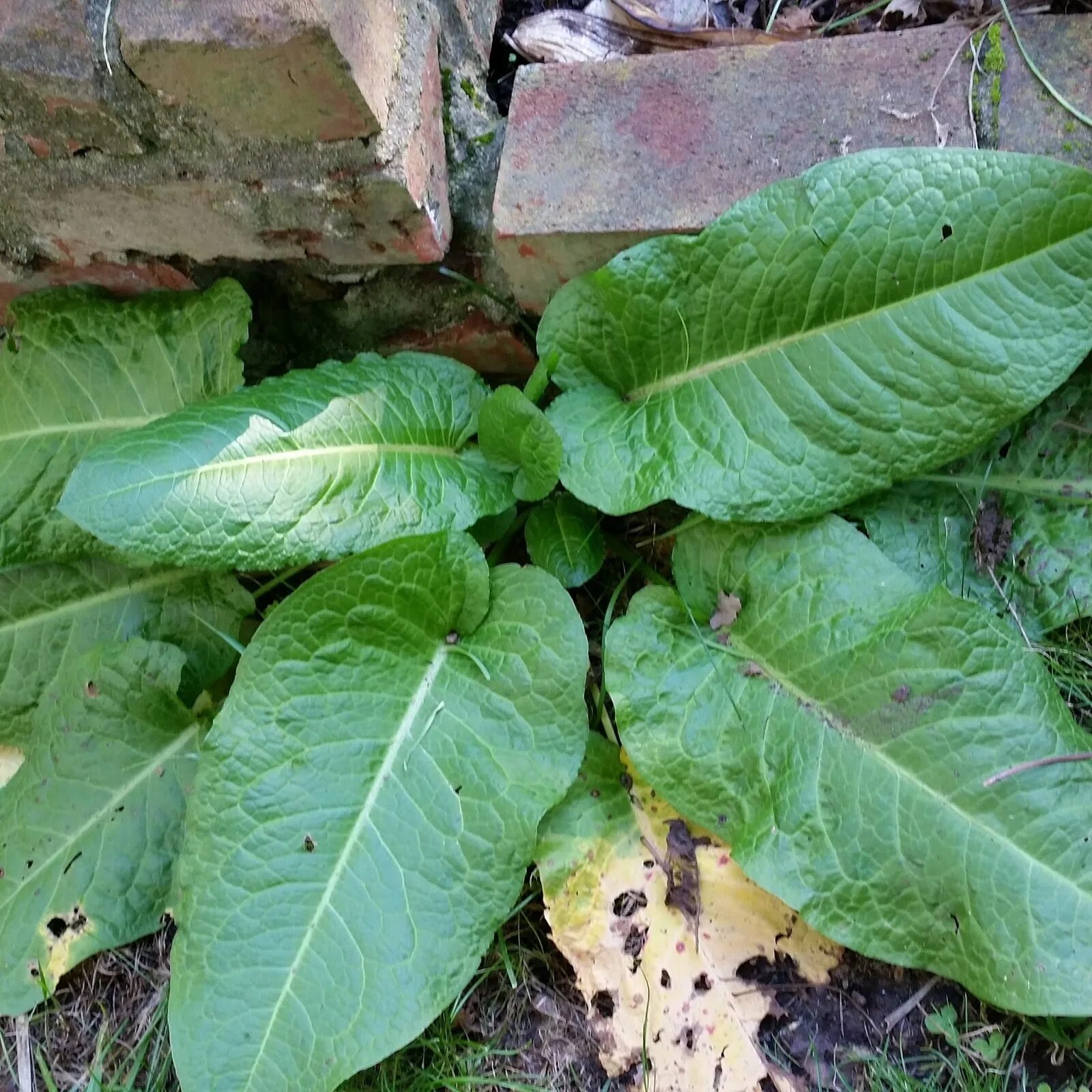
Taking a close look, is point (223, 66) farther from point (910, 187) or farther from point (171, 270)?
point (910, 187)

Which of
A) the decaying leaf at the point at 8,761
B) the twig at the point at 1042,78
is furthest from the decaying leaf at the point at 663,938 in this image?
the twig at the point at 1042,78

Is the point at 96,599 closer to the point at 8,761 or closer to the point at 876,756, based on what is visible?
the point at 8,761

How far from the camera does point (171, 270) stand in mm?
1357

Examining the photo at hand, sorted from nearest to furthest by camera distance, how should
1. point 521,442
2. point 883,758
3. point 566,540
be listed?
point 883,758 < point 521,442 < point 566,540

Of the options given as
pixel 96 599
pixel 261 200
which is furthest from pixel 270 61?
pixel 96 599

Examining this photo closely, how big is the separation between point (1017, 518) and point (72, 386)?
1.37 metres

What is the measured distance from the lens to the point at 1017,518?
1.25 m

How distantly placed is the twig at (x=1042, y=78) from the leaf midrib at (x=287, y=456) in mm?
860

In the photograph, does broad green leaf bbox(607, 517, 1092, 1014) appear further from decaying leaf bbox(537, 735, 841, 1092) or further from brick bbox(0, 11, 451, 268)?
brick bbox(0, 11, 451, 268)

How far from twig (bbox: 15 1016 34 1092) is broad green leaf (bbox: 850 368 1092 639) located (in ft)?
4.66

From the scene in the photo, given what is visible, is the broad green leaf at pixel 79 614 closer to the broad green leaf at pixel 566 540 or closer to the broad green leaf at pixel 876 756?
the broad green leaf at pixel 566 540

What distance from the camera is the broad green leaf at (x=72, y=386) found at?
136 centimetres

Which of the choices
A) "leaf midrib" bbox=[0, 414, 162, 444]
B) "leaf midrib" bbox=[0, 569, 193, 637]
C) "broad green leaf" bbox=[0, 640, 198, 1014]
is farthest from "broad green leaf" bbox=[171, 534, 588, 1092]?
"leaf midrib" bbox=[0, 414, 162, 444]

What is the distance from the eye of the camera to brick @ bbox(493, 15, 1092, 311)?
3.69ft
